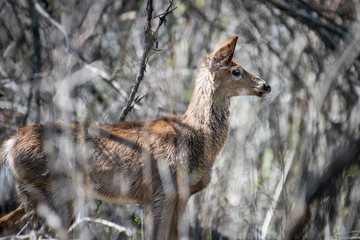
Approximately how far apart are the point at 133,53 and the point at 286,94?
3254 millimetres

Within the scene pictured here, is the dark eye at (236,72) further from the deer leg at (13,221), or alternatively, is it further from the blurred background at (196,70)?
the deer leg at (13,221)

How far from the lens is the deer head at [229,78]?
21.3 feet

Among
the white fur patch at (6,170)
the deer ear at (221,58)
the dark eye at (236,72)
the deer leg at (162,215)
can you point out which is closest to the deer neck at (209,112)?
the deer ear at (221,58)

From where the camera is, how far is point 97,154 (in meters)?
6.10

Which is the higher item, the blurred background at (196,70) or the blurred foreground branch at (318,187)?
the blurred background at (196,70)

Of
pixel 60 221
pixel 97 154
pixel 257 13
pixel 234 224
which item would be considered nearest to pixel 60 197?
pixel 60 221

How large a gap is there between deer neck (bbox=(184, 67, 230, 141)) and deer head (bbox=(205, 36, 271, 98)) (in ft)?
0.29

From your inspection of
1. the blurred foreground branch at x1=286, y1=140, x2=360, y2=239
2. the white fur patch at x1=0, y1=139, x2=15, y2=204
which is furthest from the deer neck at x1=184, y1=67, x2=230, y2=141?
the blurred foreground branch at x1=286, y1=140, x2=360, y2=239

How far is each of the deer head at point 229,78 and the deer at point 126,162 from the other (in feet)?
0.05

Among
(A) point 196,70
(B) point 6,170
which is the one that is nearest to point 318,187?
(B) point 6,170

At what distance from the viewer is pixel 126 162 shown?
618 centimetres

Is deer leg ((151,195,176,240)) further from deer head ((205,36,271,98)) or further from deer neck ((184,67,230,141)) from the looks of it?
deer head ((205,36,271,98))

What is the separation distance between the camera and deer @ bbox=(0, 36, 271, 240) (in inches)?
232

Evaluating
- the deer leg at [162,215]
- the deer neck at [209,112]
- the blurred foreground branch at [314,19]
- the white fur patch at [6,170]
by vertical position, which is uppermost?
the blurred foreground branch at [314,19]
